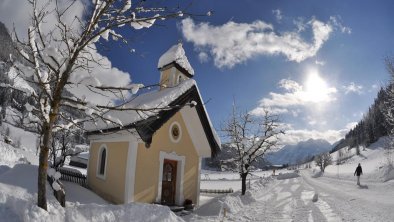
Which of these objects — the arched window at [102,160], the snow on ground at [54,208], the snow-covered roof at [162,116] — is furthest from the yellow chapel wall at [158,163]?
the arched window at [102,160]

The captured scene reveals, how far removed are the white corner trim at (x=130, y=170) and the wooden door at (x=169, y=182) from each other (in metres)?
2.41

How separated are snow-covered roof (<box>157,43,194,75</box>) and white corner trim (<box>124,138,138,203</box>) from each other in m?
5.93

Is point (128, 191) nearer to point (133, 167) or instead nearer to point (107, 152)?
point (133, 167)

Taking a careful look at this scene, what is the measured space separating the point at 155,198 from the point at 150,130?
10.9 ft

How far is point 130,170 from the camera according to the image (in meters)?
13.0

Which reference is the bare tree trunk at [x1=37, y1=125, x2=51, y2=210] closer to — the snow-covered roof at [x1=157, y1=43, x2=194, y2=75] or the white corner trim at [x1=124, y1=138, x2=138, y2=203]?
the white corner trim at [x1=124, y1=138, x2=138, y2=203]

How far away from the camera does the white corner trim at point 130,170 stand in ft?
42.0

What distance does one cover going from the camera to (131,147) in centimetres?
1314

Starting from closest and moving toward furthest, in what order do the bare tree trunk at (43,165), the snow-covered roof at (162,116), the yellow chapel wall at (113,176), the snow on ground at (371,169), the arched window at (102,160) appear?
the bare tree trunk at (43,165), the snow-covered roof at (162,116), the yellow chapel wall at (113,176), the arched window at (102,160), the snow on ground at (371,169)

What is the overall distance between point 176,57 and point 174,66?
0.51 metres

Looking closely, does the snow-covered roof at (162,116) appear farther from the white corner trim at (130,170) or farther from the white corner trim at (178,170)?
the white corner trim at (178,170)

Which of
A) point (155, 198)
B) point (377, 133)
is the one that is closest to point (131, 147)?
point (155, 198)

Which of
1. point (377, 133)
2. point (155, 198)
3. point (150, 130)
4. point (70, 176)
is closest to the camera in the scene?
point (150, 130)

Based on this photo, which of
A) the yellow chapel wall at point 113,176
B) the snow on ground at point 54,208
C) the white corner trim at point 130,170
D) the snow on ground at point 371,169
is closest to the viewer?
the snow on ground at point 54,208
